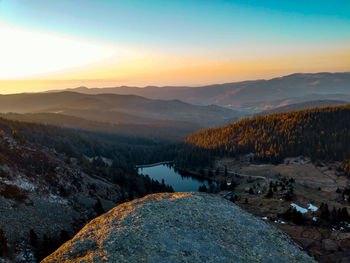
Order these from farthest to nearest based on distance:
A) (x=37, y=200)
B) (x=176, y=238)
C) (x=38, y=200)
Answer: (x=38, y=200), (x=37, y=200), (x=176, y=238)

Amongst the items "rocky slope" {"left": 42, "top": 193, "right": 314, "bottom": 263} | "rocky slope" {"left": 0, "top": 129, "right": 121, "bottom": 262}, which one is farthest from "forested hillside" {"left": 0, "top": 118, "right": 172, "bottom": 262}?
"rocky slope" {"left": 42, "top": 193, "right": 314, "bottom": 263}

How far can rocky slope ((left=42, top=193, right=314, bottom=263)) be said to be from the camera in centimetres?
3212

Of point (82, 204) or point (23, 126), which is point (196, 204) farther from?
point (23, 126)

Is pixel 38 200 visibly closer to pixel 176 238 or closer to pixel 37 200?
pixel 37 200

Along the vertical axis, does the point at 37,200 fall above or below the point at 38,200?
above

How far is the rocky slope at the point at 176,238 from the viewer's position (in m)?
32.1

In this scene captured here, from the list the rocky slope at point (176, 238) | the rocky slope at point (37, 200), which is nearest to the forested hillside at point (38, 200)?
the rocky slope at point (37, 200)

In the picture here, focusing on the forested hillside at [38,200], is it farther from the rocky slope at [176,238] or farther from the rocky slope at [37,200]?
the rocky slope at [176,238]

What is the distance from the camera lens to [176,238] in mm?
35656

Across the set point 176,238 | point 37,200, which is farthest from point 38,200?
point 176,238

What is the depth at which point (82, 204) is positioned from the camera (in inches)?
2438

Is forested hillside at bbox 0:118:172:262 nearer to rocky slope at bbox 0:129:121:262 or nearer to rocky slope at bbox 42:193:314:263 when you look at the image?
rocky slope at bbox 0:129:121:262

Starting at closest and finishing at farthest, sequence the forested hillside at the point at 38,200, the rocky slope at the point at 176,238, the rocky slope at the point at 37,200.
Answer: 1. the rocky slope at the point at 176,238
2. the forested hillside at the point at 38,200
3. the rocky slope at the point at 37,200

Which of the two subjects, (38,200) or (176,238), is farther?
(38,200)
